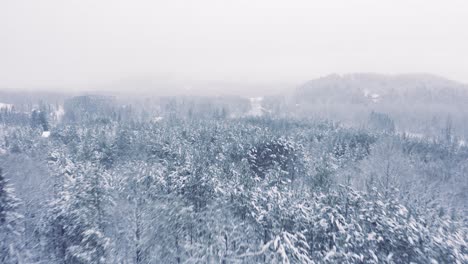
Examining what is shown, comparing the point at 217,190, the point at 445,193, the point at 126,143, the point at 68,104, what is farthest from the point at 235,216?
the point at 68,104

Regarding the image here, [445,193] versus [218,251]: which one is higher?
[218,251]

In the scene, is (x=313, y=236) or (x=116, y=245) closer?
(x=313, y=236)

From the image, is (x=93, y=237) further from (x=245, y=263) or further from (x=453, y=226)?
(x=453, y=226)

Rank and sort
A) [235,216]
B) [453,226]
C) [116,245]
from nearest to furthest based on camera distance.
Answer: [453,226] → [116,245] → [235,216]

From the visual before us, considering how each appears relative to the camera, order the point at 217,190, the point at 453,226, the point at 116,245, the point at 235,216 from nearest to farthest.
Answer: the point at 453,226 < the point at 116,245 < the point at 235,216 < the point at 217,190

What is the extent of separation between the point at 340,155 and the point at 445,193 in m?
18.1

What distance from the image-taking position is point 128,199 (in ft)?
59.9

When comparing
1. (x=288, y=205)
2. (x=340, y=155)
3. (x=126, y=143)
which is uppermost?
(x=288, y=205)

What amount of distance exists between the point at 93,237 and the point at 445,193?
3181 centimetres

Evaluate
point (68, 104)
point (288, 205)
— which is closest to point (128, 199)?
point (288, 205)

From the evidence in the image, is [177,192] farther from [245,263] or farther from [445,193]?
[445,193]

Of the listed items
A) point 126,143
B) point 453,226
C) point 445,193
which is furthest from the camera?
point 126,143

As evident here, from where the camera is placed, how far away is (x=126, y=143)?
4409 cm

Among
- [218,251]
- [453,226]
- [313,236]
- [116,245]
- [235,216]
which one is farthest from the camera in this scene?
[235,216]
